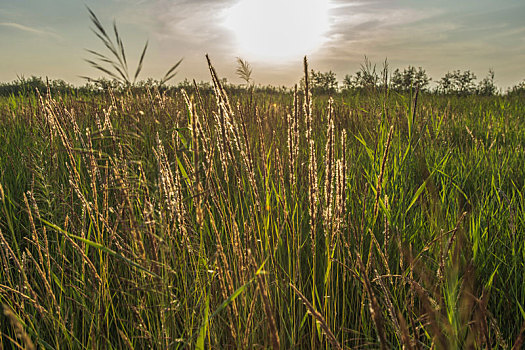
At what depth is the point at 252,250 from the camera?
133 centimetres

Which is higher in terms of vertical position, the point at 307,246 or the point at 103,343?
the point at 307,246

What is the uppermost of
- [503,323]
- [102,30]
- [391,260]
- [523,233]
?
[102,30]

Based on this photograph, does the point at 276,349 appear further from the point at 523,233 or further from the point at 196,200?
the point at 523,233

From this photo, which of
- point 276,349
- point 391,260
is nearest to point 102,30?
point 276,349

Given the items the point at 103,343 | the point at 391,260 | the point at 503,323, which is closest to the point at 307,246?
the point at 391,260

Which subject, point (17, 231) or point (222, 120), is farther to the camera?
point (17, 231)

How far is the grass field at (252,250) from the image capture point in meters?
0.97

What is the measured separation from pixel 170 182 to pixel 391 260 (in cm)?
123

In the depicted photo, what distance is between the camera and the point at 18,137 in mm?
3496

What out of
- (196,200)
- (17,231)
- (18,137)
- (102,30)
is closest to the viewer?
(196,200)

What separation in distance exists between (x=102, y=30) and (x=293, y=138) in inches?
28.2

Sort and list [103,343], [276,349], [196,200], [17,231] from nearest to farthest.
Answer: [276,349] → [196,200] → [103,343] → [17,231]

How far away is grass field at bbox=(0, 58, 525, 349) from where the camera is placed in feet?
3.19

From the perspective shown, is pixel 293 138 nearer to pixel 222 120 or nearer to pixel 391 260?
pixel 222 120
